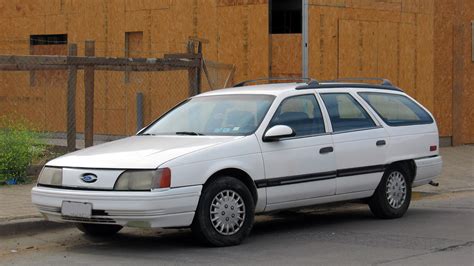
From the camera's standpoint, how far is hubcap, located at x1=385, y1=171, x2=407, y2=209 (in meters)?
9.73

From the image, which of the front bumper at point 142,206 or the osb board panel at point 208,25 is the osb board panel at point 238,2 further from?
the front bumper at point 142,206

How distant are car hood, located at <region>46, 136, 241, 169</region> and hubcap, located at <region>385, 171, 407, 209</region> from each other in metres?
2.40

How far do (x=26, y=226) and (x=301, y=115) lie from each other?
3261 mm

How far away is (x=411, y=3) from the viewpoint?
20.2 m

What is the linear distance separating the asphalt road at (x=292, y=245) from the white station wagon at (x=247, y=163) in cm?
30

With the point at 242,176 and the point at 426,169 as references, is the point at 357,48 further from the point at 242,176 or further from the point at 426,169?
the point at 242,176

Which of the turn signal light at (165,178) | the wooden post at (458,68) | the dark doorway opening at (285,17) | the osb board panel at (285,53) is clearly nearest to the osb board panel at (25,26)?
the dark doorway opening at (285,17)

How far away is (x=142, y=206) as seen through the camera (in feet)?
24.3

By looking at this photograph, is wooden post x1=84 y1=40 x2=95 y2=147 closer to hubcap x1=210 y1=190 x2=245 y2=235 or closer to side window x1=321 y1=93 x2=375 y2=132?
side window x1=321 y1=93 x2=375 y2=132

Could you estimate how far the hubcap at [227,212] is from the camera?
25.9 feet

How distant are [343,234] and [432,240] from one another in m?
0.97

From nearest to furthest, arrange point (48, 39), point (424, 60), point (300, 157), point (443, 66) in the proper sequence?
point (300, 157) → point (424, 60) → point (443, 66) → point (48, 39)

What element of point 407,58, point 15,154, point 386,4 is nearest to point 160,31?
point 386,4

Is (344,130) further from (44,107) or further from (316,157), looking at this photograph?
(44,107)
